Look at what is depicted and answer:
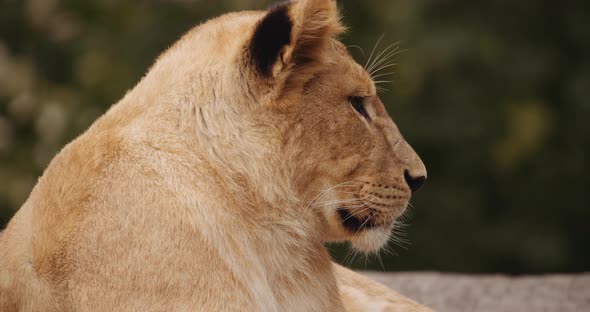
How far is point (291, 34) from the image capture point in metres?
3.02

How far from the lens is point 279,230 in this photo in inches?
→ 122

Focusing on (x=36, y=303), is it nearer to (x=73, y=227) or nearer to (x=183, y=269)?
(x=73, y=227)

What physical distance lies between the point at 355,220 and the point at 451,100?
A: 521cm

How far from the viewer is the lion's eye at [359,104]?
10.8 feet

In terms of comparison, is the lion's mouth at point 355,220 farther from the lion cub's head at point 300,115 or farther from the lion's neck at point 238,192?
the lion's neck at point 238,192

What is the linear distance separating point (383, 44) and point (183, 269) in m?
5.62

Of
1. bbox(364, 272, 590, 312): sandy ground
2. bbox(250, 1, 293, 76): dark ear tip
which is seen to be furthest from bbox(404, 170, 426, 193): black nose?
bbox(364, 272, 590, 312): sandy ground

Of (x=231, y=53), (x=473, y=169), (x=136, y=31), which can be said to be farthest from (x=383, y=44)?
(x=231, y=53)

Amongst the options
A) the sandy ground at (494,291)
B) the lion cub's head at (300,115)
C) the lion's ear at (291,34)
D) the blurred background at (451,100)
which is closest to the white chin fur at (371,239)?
the lion cub's head at (300,115)

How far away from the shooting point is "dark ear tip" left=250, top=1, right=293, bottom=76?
9.79 ft

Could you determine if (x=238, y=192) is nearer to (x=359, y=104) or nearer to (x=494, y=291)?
(x=359, y=104)

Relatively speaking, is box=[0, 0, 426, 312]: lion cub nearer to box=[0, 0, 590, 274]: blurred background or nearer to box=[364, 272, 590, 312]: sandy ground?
box=[364, 272, 590, 312]: sandy ground

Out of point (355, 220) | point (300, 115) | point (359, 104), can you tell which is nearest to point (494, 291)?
point (355, 220)

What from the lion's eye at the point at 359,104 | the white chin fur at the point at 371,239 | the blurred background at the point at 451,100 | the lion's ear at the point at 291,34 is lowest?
the blurred background at the point at 451,100
